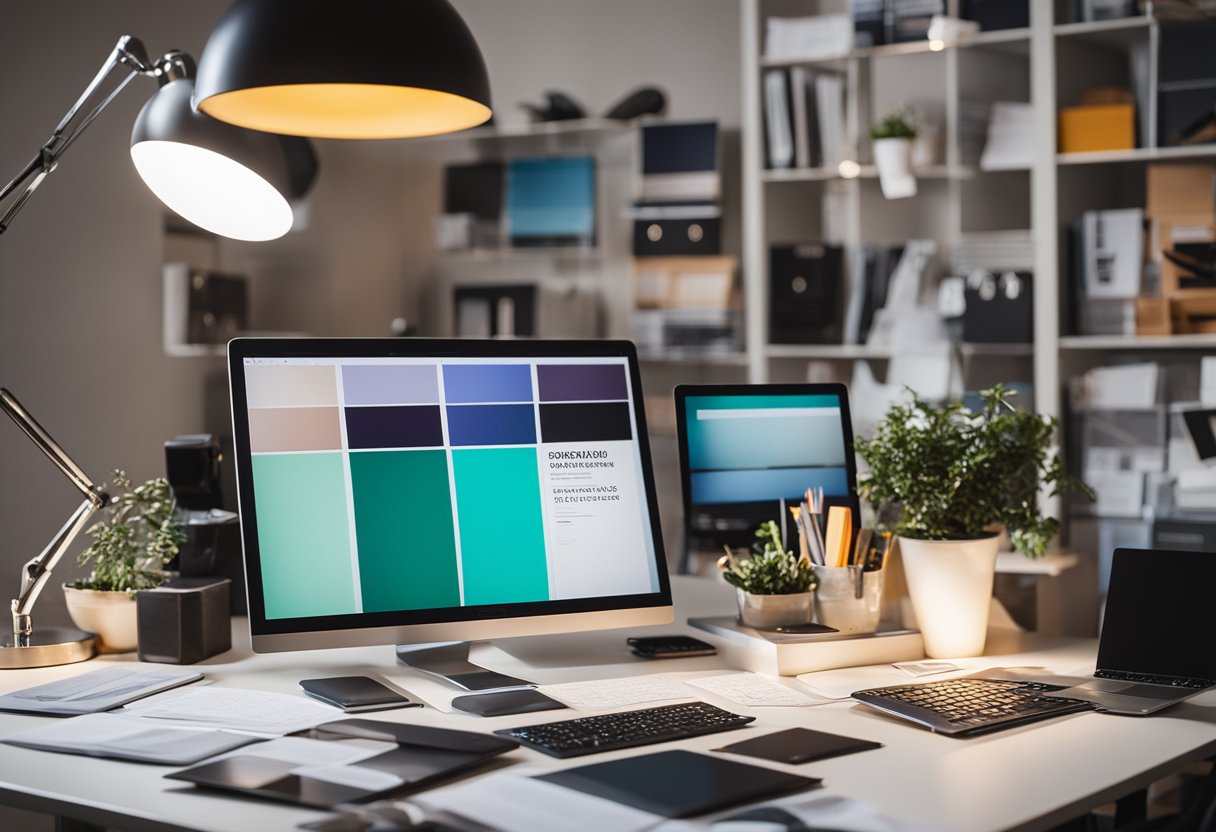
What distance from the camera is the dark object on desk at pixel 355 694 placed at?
1546 millimetres

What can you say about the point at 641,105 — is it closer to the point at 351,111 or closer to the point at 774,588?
the point at 351,111

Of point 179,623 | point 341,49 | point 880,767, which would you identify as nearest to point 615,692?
point 880,767

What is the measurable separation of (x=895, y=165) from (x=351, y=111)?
2480mm

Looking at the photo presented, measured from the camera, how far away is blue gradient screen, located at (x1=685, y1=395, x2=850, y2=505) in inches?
78.4

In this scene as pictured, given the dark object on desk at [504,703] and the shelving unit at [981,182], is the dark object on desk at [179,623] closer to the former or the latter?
the dark object on desk at [504,703]

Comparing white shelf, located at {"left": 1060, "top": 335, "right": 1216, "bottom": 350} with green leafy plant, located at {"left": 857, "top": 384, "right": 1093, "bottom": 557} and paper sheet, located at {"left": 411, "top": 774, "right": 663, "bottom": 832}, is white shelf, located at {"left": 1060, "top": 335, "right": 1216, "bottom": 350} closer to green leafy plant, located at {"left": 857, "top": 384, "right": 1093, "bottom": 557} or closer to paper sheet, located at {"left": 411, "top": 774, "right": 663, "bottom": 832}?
green leafy plant, located at {"left": 857, "top": 384, "right": 1093, "bottom": 557}

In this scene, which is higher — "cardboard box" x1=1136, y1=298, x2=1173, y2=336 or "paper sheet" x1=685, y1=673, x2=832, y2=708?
"cardboard box" x1=1136, y1=298, x2=1173, y2=336

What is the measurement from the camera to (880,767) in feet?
4.32

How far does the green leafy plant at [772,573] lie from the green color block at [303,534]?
0.53 meters

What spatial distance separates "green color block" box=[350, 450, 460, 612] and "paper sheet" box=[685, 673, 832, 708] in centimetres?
35

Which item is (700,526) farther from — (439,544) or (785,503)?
(439,544)

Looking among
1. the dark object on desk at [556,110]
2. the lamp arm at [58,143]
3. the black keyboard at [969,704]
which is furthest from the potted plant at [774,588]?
the dark object on desk at [556,110]

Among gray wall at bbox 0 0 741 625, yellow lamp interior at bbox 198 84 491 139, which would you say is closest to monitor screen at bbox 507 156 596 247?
gray wall at bbox 0 0 741 625

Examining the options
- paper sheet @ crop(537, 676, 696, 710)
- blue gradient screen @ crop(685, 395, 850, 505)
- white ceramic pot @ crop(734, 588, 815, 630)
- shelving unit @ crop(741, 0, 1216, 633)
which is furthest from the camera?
shelving unit @ crop(741, 0, 1216, 633)
